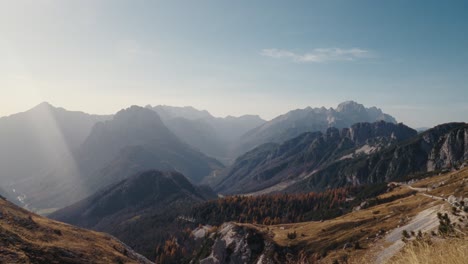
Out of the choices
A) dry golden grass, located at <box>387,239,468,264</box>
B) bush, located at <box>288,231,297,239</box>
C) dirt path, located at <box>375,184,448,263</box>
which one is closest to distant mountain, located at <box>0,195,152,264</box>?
dry golden grass, located at <box>387,239,468,264</box>

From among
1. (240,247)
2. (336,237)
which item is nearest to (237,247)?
(240,247)

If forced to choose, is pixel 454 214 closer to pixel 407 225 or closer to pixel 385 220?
pixel 407 225

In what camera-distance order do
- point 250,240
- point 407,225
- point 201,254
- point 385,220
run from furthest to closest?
point 201,254 < point 250,240 < point 385,220 < point 407,225

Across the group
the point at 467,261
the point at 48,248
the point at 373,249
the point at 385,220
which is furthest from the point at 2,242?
the point at 385,220

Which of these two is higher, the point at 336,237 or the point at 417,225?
the point at 417,225

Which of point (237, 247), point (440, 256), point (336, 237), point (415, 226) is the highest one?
point (440, 256)

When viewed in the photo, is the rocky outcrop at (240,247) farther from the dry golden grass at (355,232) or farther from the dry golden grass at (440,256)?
the dry golden grass at (440,256)

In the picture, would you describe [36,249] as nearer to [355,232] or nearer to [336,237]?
[355,232]

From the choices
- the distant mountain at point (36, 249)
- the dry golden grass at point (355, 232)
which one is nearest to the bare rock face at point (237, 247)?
the dry golden grass at point (355, 232)
